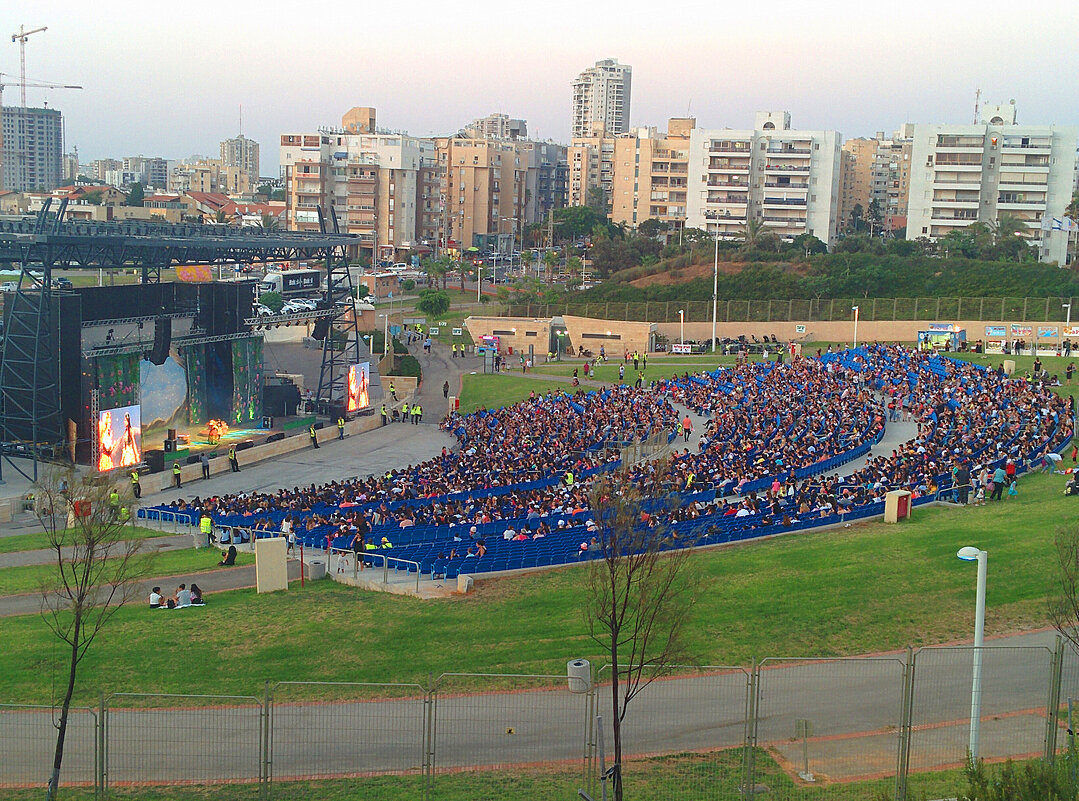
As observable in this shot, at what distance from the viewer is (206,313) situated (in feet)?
161

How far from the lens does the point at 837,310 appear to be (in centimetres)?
7300

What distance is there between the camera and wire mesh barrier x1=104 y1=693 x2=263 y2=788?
13016mm

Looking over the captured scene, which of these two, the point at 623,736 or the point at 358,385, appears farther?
the point at 358,385

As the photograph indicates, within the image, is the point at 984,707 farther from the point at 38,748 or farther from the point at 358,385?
the point at 358,385

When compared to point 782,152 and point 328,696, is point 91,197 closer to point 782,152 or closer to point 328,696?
point 782,152

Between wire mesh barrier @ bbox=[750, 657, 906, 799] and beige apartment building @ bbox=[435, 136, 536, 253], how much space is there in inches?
5213

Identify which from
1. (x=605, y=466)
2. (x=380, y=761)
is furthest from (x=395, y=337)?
(x=380, y=761)

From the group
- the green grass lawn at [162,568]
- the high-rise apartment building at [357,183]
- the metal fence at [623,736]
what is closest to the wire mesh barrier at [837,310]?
the green grass lawn at [162,568]

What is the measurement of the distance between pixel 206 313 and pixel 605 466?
2366 centimetres

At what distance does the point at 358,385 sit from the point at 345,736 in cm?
4101

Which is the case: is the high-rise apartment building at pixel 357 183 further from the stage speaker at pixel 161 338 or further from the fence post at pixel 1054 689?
the fence post at pixel 1054 689

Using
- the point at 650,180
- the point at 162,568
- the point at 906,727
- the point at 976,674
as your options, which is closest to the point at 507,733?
the point at 906,727

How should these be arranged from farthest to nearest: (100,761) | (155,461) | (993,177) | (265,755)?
(993,177) → (155,461) → (100,761) → (265,755)

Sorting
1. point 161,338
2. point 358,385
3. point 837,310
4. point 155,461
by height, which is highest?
point 837,310
